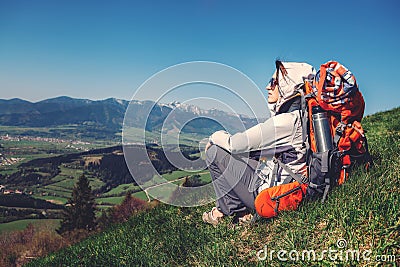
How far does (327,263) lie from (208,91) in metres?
2.24

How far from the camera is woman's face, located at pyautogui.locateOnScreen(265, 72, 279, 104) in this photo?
4281mm

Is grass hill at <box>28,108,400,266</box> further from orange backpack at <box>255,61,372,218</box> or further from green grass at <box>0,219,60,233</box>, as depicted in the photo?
green grass at <box>0,219,60,233</box>

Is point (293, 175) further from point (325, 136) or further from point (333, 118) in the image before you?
point (333, 118)

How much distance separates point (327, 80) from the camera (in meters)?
3.57

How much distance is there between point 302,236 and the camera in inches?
135

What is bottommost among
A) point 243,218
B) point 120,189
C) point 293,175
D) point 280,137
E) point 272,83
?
point 120,189

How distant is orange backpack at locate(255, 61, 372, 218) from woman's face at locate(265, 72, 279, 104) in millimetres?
428

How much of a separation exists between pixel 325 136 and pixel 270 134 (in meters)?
0.65

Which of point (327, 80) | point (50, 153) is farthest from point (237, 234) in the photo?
point (50, 153)

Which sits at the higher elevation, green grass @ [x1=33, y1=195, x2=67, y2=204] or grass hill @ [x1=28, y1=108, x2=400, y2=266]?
grass hill @ [x1=28, y1=108, x2=400, y2=266]

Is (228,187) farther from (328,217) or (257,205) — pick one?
(328,217)

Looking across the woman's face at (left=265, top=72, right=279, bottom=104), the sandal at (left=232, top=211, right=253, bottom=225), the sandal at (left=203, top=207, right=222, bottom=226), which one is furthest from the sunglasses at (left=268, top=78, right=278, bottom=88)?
the sandal at (left=203, top=207, right=222, bottom=226)

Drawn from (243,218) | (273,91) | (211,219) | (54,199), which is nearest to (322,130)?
(273,91)

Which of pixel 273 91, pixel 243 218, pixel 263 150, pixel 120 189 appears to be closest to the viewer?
pixel 263 150
